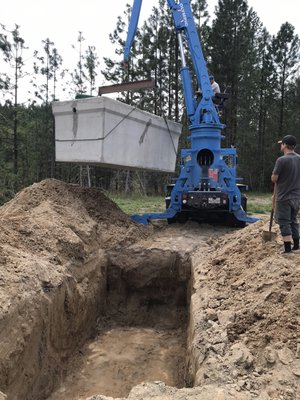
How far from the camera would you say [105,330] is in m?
6.80

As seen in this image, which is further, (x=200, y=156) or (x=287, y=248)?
(x=200, y=156)

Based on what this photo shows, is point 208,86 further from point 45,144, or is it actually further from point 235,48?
point 45,144

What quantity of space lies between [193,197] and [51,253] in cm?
399

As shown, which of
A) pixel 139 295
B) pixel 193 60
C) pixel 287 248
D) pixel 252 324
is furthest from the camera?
pixel 193 60

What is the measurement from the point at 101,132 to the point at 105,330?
3.97 m

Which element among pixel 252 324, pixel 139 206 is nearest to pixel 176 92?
pixel 139 206

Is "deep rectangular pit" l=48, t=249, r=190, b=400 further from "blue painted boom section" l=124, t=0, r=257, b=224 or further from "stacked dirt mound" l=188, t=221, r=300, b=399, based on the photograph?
"blue painted boom section" l=124, t=0, r=257, b=224

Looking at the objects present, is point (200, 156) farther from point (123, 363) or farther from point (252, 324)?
point (252, 324)

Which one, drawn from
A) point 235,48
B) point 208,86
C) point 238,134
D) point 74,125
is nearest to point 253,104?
point 238,134

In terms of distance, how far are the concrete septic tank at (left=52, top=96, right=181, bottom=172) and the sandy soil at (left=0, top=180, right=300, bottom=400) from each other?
1086 mm

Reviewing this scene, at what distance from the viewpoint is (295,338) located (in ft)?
11.2

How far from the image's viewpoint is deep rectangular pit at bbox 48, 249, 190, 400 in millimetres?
5141

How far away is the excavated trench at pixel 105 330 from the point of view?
14.3 ft

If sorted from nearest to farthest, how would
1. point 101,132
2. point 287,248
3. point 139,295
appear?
point 287,248 < point 139,295 < point 101,132
